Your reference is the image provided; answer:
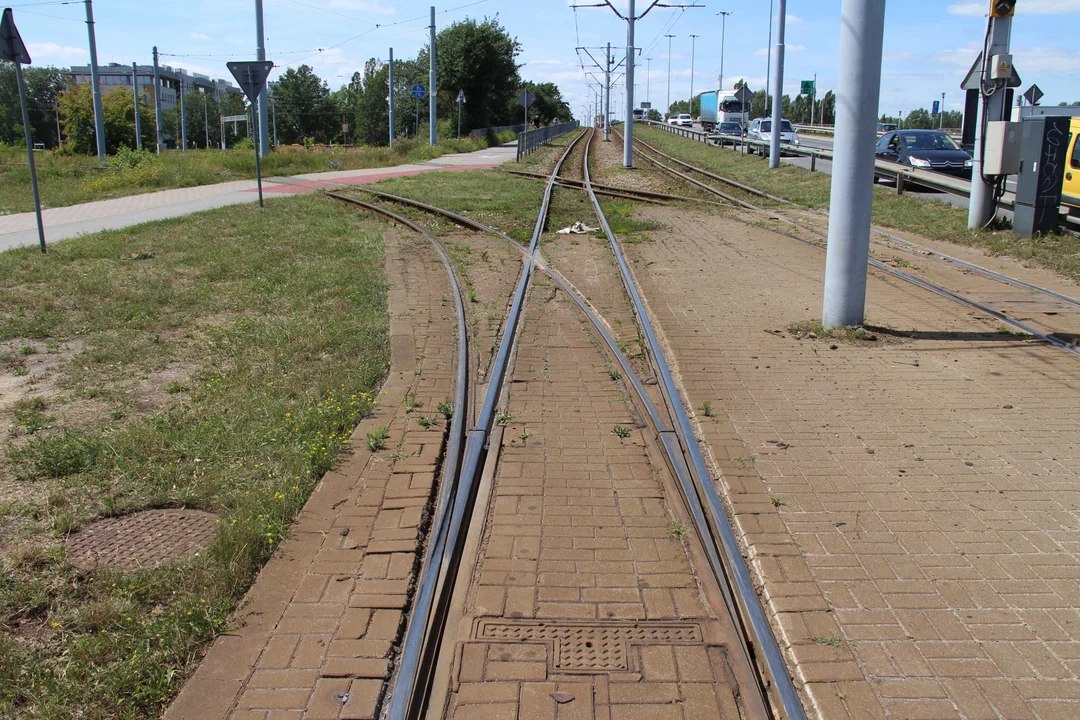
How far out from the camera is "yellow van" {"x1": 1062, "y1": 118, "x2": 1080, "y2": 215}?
15.8 m

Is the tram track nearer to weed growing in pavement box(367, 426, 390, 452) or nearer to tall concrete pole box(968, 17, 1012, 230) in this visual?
weed growing in pavement box(367, 426, 390, 452)

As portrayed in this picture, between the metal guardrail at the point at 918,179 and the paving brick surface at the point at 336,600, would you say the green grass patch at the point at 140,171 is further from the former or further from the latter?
the paving brick surface at the point at 336,600

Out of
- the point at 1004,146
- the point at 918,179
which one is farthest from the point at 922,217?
the point at 918,179

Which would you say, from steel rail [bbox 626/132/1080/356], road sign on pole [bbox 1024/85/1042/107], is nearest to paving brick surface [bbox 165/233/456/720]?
steel rail [bbox 626/132/1080/356]

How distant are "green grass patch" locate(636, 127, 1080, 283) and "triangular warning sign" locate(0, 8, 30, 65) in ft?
42.6

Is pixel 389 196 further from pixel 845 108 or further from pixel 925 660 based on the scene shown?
pixel 925 660

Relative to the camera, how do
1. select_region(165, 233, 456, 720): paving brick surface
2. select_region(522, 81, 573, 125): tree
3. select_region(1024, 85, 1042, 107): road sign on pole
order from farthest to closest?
1. select_region(522, 81, 573, 125): tree
2. select_region(1024, 85, 1042, 107): road sign on pole
3. select_region(165, 233, 456, 720): paving brick surface

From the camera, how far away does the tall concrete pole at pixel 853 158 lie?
7375 millimetres

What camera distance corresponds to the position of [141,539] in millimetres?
4152

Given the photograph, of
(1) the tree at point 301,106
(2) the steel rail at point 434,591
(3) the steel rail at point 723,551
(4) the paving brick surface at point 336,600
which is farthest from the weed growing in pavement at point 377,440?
(1) the tree at point 301,106

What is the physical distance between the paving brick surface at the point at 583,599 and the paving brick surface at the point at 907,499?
386 mm

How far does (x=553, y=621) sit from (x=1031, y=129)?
13.2 metres

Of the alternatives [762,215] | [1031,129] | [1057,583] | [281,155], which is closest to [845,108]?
[1057,583]

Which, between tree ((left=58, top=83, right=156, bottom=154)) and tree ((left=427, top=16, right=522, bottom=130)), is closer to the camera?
tree ((left=427, top=16, right=522, bottom=130))
